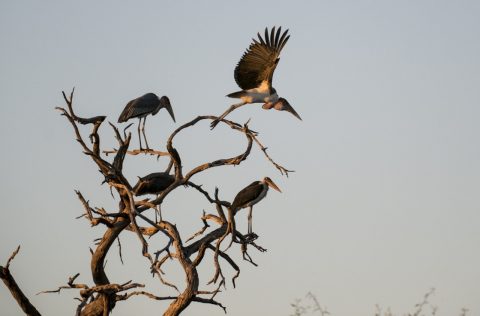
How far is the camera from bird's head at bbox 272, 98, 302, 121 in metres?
12.9

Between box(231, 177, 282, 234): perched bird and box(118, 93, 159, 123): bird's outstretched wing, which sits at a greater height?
box(118, 93, 159, 123): bird's outstretched wing

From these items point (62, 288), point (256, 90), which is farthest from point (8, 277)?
point (256, 90)

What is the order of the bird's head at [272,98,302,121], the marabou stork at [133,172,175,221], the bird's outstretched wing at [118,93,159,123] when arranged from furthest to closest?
the bird's head at [272,98,302,121]
the bird's outstretched wing at [118,93,159,123]
the marabou stork at [133,172,175,221]

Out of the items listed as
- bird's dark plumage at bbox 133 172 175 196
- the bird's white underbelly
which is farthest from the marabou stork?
the bird's white underbelly

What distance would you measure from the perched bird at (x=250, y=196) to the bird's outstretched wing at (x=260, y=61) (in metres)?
1.26

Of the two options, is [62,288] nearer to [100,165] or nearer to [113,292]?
[113,292]

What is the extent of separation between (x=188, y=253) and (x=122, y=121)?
7.93 ft

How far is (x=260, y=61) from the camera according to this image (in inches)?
479

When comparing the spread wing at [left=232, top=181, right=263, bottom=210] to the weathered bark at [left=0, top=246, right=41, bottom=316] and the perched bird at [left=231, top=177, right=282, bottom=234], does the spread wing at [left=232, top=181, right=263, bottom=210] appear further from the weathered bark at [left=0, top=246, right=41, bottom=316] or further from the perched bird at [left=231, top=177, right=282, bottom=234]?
the weathered bark at [left=0, top=246, right=41, bottom=316]

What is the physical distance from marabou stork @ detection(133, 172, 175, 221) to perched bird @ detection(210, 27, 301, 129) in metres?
1.41

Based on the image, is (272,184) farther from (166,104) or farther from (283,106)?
(166,104)

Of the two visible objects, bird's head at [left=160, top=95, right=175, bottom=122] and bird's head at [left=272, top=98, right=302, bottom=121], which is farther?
bird's head at [left=160, top=95, right=175, bottom=122]

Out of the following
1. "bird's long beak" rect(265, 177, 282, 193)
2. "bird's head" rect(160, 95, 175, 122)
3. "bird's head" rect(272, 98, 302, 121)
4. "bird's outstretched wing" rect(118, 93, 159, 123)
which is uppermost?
"bird's head" rect(160, 95, 175, 122)

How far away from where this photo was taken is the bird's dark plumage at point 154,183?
10.7 meters
